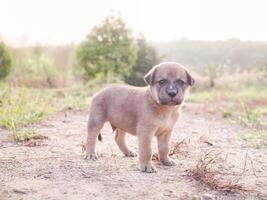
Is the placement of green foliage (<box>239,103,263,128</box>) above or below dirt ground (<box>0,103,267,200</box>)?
below

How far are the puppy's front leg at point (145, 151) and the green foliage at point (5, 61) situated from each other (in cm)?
1506

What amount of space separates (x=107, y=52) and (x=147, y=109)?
13.9 metres

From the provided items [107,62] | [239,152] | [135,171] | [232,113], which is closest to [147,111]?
[135,171]

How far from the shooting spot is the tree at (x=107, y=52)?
1895 cm

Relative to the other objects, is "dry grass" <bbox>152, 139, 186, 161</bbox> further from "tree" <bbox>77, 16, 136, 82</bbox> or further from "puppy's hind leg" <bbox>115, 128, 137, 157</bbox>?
"tree" <bbox>77, 16, 136, 82</bbox>

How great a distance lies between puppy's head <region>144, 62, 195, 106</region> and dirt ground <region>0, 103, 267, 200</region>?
0.80 meters

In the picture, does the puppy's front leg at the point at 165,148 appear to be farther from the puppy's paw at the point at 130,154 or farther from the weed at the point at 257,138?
the weed at the point at 257,138

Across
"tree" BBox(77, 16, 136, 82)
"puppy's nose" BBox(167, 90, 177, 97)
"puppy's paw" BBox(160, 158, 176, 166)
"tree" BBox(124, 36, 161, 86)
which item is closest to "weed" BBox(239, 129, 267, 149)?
"puppy's paw" BBox(160, 158, 176, 166)

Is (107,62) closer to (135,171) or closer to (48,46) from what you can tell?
(48,46)

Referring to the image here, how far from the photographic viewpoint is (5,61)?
64.1ft

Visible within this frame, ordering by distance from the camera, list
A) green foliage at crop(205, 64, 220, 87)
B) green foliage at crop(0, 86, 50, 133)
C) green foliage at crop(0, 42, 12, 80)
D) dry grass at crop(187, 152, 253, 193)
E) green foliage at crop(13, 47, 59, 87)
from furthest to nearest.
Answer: green foliage at crop(205, 64, 220, 87), green foliage at crop(13, 47, 59, 87), green foliage at crop(0, 42, 12, 80), green foliage at crop(0, 86, 50, 133), dry grass at crop(187, 152, 253, 193)

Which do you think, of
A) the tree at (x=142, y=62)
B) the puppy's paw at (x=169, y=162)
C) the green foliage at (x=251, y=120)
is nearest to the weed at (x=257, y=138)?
the green foliage at (x=251, y=120)

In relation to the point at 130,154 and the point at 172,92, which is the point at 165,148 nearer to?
the point at 130,154

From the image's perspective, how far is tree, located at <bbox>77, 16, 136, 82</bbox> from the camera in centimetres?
1895
